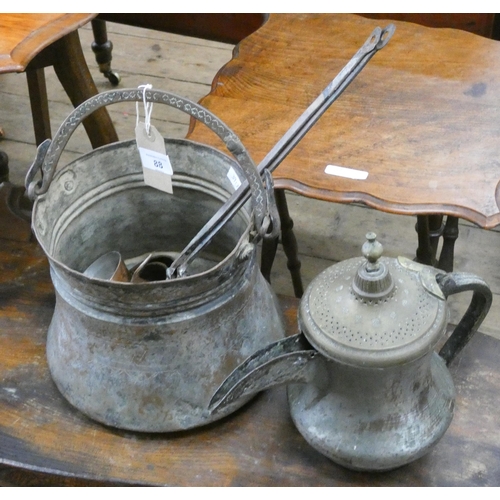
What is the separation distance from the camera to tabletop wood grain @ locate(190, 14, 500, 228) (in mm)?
1331

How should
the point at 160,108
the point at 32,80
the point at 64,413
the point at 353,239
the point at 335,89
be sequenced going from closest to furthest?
the point at 335,89 < the point at 64,413 < the point at 32,80 < the point at 353,239 < the point at 160,108

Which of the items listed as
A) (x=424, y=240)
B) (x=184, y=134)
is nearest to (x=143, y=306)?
(x=424, y=240)

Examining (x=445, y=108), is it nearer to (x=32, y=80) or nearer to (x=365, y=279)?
(x=365, y=279)

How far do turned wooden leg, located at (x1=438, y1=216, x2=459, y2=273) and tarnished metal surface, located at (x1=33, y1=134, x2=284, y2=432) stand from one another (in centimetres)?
60

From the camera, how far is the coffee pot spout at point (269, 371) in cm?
91

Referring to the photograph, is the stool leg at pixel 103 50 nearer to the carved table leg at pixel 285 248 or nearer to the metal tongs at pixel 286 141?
the carved table leg at pixel 285 248

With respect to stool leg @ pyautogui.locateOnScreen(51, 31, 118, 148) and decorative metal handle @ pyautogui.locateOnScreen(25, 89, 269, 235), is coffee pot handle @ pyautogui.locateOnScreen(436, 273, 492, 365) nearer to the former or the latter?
decorative metal handle @ pyautogui.locateOnScreen(25, 89, 269, 235)

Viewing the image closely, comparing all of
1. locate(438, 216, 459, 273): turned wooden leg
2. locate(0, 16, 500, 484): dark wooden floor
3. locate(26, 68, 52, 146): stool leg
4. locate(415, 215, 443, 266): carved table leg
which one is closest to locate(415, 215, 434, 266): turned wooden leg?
locate(415, 215, 443, 266): carved table leg

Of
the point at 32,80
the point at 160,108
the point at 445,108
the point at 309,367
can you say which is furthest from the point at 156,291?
the point at 160,108

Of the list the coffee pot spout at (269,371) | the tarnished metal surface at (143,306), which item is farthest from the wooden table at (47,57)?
the coffee pot spout at (269,371)

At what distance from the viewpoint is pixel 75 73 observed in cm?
178

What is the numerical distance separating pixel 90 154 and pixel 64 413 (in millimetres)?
404

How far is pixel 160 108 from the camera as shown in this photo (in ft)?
9.21

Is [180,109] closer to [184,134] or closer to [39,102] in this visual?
[39,102]
